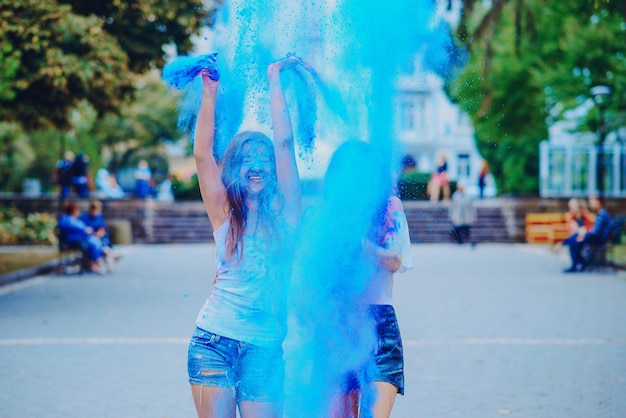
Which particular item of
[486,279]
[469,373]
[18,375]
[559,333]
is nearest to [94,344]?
[18,375]

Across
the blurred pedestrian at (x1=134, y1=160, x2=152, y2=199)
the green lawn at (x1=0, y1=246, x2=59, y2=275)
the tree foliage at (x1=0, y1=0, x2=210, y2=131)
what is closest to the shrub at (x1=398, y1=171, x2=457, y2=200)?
the tree foliage at (x1=0, y1=0, x2=210, y2=131)

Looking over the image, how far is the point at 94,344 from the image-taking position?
8945 millimetres

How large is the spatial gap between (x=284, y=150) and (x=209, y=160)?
32cm

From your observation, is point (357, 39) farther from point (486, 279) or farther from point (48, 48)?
point (486, 279)

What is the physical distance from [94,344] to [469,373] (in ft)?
12.9

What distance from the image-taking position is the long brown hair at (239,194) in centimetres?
337

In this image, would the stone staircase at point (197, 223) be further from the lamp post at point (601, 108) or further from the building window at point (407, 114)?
the building window at point (407, 114)

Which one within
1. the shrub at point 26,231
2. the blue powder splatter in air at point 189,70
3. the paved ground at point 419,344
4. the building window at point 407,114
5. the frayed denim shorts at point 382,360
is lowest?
the paved ground at point 419,344

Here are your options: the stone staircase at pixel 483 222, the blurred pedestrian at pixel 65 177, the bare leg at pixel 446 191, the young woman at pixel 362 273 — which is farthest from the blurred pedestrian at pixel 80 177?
the young woman at pixel 362 273

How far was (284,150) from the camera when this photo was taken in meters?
3.43

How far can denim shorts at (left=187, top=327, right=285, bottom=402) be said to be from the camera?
Answer: 3.23 m

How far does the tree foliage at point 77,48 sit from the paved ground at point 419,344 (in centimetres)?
331

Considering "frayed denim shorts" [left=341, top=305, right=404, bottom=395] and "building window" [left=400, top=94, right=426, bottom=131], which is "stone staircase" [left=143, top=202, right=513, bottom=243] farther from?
"frayed denim shorts" [left=341, top=305, right=404, bottom=395]

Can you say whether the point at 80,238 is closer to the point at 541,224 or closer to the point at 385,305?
the point at 385,305
